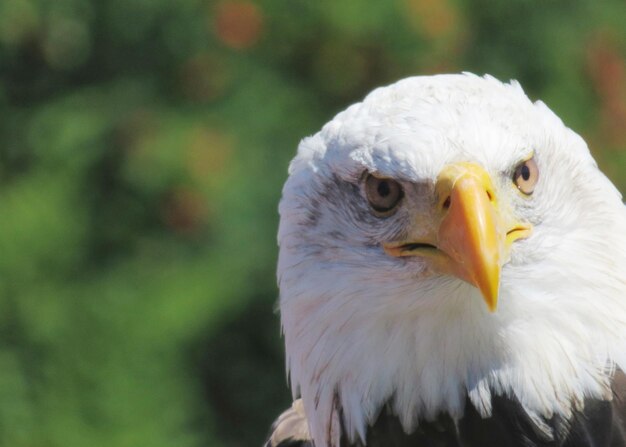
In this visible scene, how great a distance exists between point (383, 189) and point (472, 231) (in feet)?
0.78

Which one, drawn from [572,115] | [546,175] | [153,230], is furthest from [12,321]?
[546,175]

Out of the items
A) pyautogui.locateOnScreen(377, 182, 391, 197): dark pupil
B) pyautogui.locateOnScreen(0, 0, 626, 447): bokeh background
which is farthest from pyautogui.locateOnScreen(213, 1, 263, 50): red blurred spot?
pyautogui.locateOnScreen(377, 182, 391, 197): dark pupil

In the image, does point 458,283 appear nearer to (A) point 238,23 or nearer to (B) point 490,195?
(B) point 490,195

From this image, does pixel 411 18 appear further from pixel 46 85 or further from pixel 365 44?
pixel 46 85

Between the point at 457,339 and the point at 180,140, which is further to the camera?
the point at 180,140

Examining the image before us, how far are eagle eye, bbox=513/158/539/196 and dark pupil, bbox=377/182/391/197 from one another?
189mm

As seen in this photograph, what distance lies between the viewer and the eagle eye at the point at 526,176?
183 cm

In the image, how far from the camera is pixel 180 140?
349 cm

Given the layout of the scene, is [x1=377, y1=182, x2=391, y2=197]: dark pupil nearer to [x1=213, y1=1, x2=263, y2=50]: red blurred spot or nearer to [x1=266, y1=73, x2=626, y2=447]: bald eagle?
[x1=266, y1=73, x2=626, y2=447]: bald eagle

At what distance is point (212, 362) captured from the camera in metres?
3.89

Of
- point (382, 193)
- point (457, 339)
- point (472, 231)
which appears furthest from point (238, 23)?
point (472, 231)

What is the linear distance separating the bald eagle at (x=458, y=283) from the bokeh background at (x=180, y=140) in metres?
1.52

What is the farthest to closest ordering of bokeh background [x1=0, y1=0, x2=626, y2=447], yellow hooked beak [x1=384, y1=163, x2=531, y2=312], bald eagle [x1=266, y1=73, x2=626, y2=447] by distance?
bokeh background [x1=0, y1=0, x2=626, y2=447]
bald eagle [x1=266, y1=73, x2=626, y2=447]
yellow hooked beak [x1=384, y1=163, x2=531, y2=312]

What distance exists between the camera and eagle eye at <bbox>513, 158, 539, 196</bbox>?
71.9 inches
